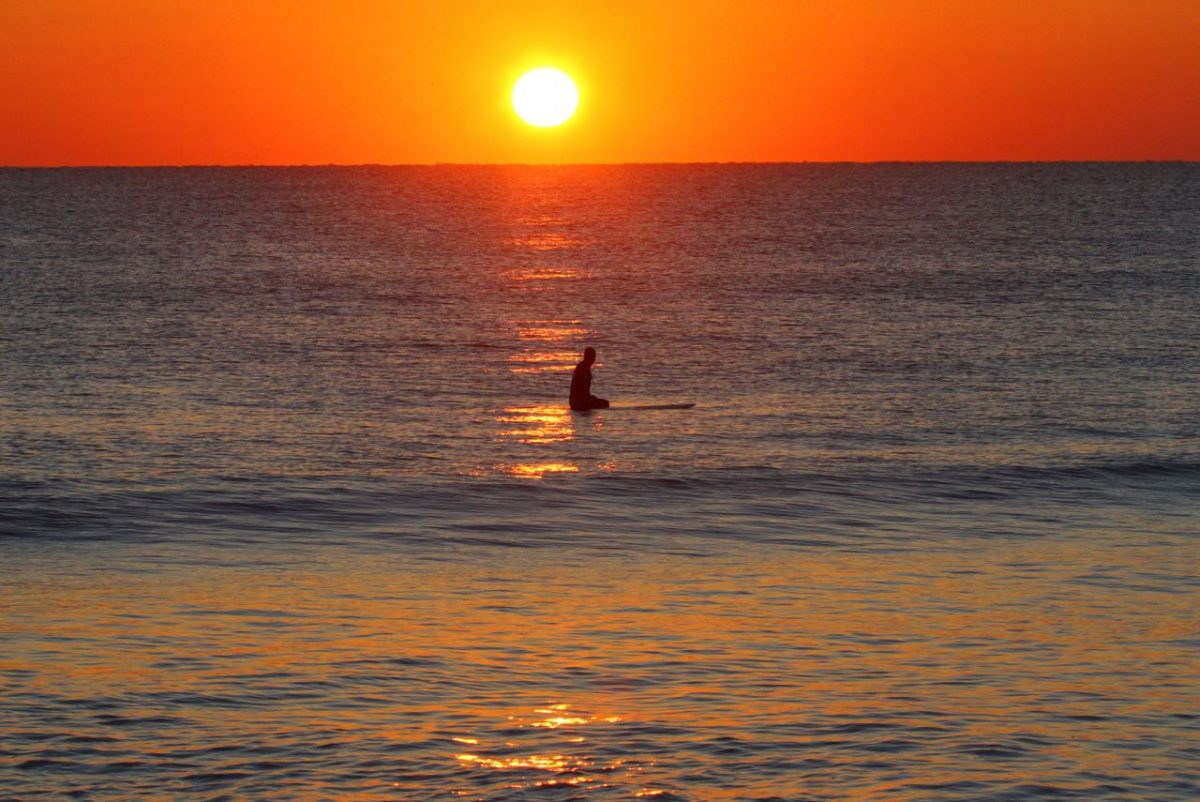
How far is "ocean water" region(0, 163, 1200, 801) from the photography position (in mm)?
13398

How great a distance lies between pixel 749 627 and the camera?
17422 millimetres

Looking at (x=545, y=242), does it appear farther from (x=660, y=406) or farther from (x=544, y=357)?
(x=660, y=406)

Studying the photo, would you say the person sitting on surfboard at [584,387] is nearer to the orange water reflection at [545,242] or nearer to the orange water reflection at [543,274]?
the orange water reflection at [543,274]

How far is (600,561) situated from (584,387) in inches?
581

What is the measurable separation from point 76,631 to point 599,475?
41.8ft

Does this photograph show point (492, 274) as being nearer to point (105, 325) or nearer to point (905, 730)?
point (105, 325)

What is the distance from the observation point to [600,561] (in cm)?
2134

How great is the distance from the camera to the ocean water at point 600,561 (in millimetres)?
13398

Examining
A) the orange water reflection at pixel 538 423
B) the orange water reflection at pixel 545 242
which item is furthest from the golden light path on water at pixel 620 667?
the orange water reflection at pixel 545 242

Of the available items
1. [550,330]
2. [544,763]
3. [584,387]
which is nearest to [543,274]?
[550,330]

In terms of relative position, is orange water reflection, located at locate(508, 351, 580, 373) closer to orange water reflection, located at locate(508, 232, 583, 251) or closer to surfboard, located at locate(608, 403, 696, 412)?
surfboard, located at locate(608, 403, 696, 412)

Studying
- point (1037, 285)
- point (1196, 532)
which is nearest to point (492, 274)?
point (1037, 285)

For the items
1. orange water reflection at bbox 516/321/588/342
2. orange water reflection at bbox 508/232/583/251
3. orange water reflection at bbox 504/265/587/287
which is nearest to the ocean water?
orange water reflection at bbox 516/321/588/342

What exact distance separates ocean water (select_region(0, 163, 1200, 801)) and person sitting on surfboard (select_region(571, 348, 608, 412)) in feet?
1.22
